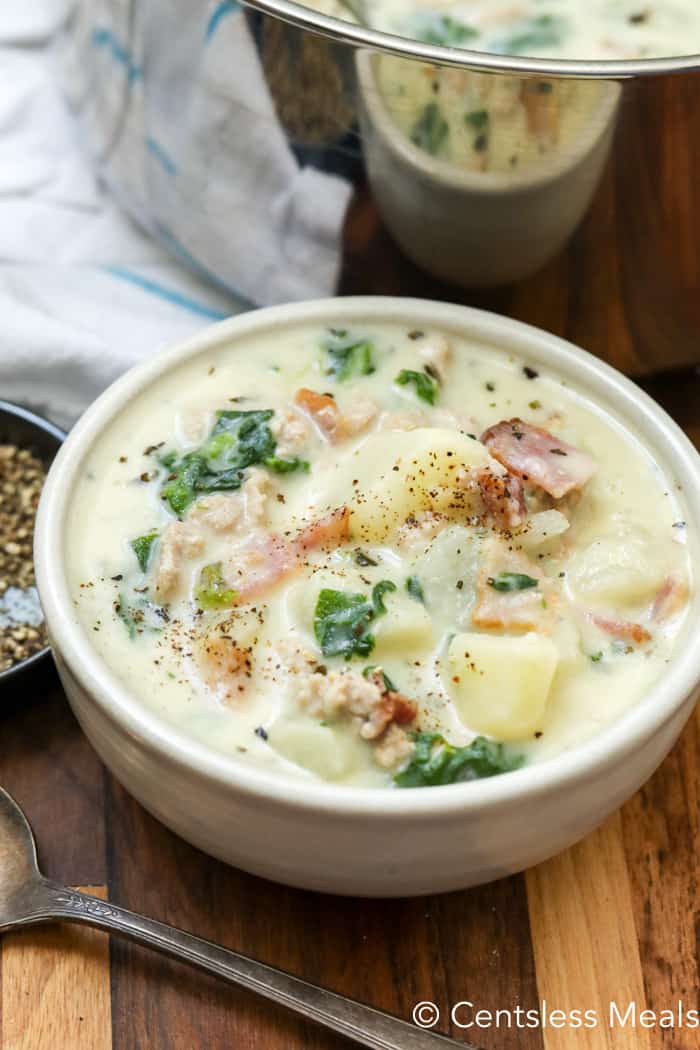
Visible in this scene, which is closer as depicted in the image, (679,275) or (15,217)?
(679,275)

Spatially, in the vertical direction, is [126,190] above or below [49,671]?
above

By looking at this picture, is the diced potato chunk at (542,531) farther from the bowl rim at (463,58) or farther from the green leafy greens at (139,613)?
the bowl rim at (463,58)

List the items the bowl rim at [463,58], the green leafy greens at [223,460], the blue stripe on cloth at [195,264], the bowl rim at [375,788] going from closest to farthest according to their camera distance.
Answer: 1. the bowl rim at [375,788]
2. the bowl rim at [463,58]
3. the green leafy greens at [223,460]
4. the blue stripe on cloth at [195,264]

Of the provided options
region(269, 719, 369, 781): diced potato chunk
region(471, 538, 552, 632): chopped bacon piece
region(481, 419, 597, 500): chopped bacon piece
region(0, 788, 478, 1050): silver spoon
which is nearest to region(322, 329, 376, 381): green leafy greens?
region(481, 419, 597, 500): chopped bacon piece

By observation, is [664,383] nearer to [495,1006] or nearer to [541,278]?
[541,278]

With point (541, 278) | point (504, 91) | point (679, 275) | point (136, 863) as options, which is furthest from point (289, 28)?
point (136, 863)

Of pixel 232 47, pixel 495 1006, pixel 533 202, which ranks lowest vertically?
pixel 495 1006

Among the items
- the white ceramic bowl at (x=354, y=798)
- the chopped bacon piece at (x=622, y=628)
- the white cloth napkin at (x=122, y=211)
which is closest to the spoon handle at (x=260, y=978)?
the white ceramic bowl at (x=354, y=798)
